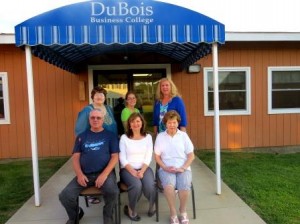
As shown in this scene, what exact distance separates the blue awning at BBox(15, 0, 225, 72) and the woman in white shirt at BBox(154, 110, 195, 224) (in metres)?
Result: 0.99

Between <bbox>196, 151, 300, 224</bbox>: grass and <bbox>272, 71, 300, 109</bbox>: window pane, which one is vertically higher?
<bbox>272, 71, 300, 109</bbox>: window pane

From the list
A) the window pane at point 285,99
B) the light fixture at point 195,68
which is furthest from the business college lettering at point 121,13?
the window pane at point 285,99

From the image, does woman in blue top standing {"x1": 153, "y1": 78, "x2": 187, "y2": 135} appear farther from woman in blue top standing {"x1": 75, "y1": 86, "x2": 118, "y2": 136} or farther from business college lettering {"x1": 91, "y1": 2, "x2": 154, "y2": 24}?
business college lettering {"x1": 91, "y1": 2, "x2": 154, "y2": 24}

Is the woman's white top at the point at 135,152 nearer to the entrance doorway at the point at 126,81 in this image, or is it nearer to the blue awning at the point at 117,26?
the blue awning at the point at 117,26

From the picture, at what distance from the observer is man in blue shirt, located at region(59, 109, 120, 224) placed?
3.19 m

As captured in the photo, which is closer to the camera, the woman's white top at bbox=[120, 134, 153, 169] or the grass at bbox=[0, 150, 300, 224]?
the woman's white top at bbox=[120, 134, 153, 169]

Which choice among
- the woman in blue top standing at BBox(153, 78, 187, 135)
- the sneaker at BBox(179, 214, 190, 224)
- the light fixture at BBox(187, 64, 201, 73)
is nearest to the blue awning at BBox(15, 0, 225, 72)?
the woman in blue top standing at BBox(153, 78, 187, 135)

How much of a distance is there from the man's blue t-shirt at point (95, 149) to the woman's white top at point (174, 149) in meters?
0.50

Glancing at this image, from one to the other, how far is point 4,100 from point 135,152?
4.72 meters

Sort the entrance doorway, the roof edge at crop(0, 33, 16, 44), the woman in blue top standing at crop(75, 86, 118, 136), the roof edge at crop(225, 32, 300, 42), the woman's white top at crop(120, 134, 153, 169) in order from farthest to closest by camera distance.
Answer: the entrance doorway → the roof edge at crop(225, 32, 300, 42) → the roof edge at crop(0, 33, 16, 44) → the woman in blue top standing at crop(75, 86, 118, 136) → the woman's white top at crop(120, 134, 153, 169)

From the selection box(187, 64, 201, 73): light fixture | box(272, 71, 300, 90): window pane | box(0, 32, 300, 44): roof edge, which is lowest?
box(272, 71, 300, 90): window pane

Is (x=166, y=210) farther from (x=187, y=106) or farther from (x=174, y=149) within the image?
(x=187, y=106)

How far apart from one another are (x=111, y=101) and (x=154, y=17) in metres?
3.95

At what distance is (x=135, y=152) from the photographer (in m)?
3.46
